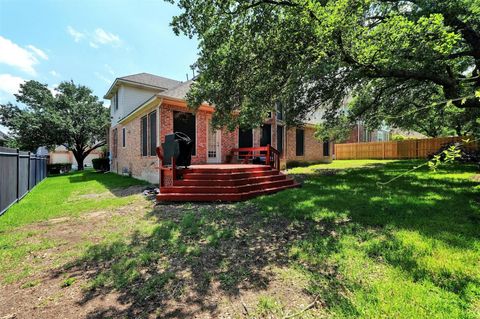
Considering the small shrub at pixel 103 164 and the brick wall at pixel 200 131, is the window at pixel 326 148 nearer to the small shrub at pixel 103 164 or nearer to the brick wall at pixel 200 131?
the brick wall at pixel 200 131

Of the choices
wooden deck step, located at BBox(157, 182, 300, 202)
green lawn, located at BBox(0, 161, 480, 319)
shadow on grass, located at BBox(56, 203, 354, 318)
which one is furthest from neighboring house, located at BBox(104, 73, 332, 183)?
shadow on grass, located at BBox(56, 203, 354, 318)

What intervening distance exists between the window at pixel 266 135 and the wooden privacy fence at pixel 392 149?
51.6 feet

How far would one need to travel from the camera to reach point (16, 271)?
3.26m

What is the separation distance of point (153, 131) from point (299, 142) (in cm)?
1079

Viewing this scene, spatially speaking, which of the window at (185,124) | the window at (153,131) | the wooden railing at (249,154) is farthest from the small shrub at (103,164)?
the wooden railing at (249,154)

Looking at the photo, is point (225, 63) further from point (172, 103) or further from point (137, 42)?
point (137, 42)

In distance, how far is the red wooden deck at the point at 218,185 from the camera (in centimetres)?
669

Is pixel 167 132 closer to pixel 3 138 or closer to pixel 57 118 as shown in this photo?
pixel 57 118

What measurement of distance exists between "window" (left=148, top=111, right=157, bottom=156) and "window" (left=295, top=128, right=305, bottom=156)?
33.8 feet

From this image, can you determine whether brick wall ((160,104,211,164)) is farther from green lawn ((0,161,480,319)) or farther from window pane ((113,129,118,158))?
window pane ((113,129,118,158))

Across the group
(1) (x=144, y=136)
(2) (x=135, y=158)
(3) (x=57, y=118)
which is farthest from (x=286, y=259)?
(3) (x=57, y=118)

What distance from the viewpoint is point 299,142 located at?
57.8ft

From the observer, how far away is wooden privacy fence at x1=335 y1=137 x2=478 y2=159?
71.7 feet

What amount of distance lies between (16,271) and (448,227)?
6.52 m
